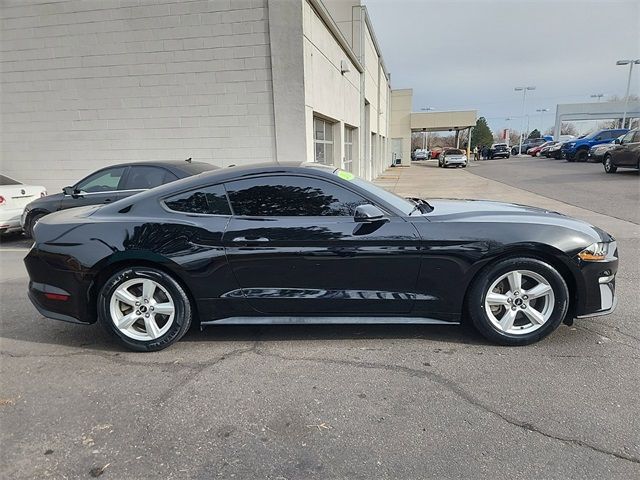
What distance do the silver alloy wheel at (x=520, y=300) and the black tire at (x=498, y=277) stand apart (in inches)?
1.0

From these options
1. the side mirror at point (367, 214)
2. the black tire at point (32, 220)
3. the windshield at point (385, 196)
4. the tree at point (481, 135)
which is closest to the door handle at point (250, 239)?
the side mirror at point (367, 214)

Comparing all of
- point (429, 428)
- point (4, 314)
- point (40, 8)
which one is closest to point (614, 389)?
point (429, 428)

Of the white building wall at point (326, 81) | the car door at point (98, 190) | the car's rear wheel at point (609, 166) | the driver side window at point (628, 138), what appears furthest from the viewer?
the car's rear wheel at point (609, 166)

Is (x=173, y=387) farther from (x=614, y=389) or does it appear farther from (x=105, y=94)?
(x=105, y=94)

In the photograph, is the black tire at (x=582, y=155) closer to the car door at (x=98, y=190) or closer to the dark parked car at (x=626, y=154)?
the dark parked car at (x=626, y=154)

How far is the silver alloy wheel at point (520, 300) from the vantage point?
123 inches

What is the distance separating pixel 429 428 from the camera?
2.33 metres

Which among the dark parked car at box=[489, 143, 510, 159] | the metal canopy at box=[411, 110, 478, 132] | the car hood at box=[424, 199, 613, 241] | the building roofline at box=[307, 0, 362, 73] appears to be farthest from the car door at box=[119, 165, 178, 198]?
the dark parked car at box=[489, 143, 510, 159]

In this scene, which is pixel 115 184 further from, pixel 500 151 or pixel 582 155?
pixel 500 151

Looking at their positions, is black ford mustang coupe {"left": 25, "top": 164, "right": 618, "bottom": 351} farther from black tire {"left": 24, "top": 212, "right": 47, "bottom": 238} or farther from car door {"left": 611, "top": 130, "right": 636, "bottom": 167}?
car door {"left": 611, "top": 130, "right": 636, "bottom": 167}

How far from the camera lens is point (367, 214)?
10.0ft

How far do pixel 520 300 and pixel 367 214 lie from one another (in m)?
1.39

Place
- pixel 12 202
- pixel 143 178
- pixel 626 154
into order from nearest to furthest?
1. pixel 143 178
2. pixel 12 202
3. pixel 626 154

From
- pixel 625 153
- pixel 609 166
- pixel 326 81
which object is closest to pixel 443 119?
pixel 609 166
